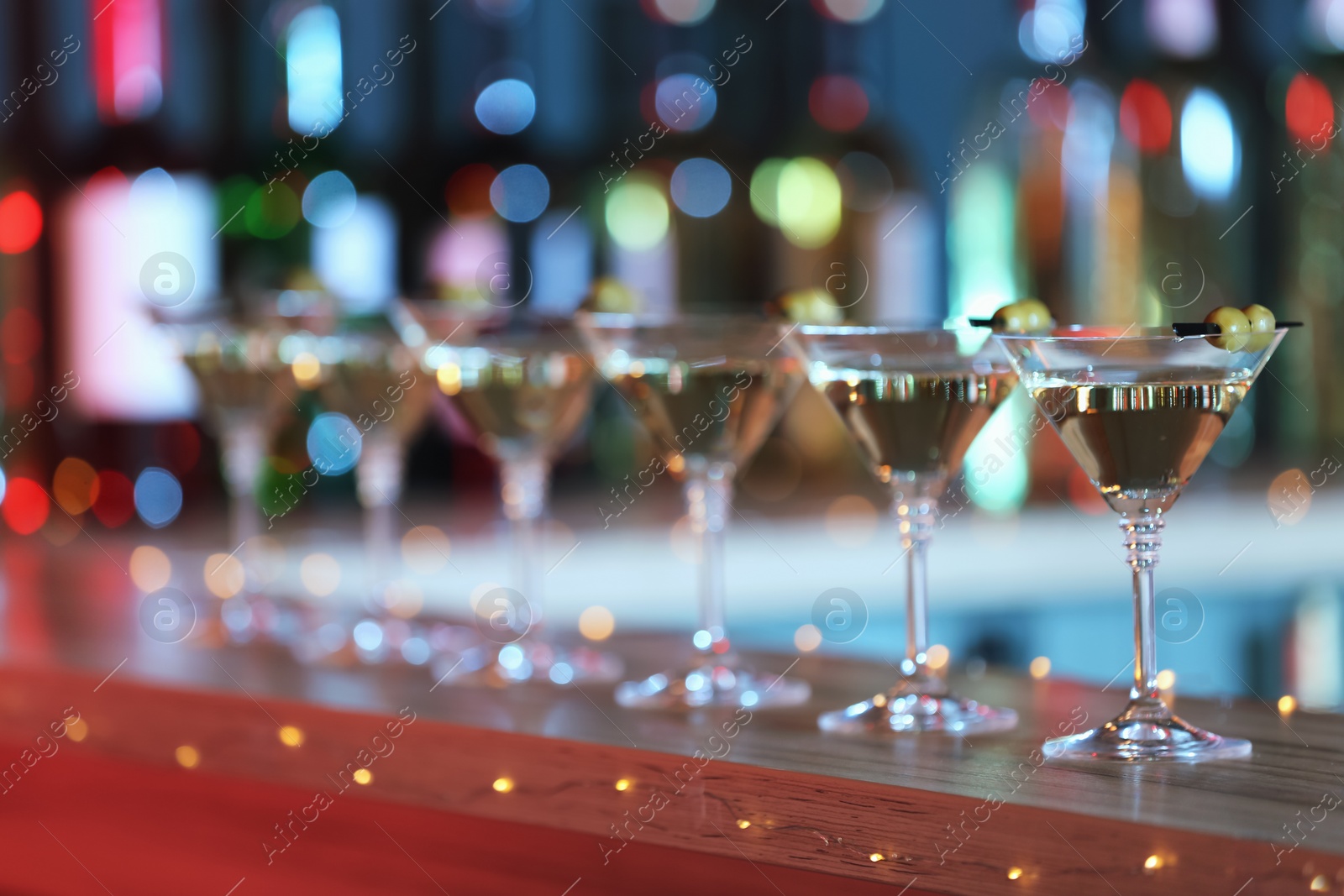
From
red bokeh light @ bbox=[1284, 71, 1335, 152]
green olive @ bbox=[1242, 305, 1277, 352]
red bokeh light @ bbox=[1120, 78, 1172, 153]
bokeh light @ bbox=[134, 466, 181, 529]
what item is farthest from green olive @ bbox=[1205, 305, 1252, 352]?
red bokeh light @ bbox=[1284, 71, 1335, 152]

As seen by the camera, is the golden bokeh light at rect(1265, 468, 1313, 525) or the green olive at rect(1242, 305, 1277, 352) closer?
the green olive at rect(1242, 305, 1277, 352)

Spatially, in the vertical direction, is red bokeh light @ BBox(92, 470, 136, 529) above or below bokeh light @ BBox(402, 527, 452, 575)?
above

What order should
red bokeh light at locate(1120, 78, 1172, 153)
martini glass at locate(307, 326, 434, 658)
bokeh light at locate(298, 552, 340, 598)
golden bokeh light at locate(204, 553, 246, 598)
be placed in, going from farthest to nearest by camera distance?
red bokeh light at locate(1120, 78, 1172, 153), bokeh light at locate(298, 552, 340, 598), golden bokeh light at locate(204, 553, 246, 598), martini glass at locate(307, 326, 434, 658)

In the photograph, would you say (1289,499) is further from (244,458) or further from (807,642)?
(244,458)

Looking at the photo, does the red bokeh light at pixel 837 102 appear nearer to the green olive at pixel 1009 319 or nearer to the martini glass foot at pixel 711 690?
the martini glass foot at pixel 711 690

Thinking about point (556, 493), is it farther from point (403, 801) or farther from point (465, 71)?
point (403, 801)

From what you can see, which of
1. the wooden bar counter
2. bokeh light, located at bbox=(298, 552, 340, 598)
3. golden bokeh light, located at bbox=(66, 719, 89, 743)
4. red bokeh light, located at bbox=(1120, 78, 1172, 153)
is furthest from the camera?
red bokeh light, located at bbox=(1120, 78, 1172, 153)

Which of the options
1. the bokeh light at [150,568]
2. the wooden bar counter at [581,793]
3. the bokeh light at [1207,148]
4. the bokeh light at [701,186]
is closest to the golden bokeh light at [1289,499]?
the bokeh light at [1207,148]

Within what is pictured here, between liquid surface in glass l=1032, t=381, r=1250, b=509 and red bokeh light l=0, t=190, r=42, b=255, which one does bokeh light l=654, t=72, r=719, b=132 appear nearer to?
red bokeh light l=0, t=190, r=42, b=255
